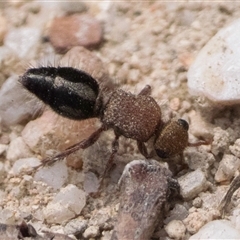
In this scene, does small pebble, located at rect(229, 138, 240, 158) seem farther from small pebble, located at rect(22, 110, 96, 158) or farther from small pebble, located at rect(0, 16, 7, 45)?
small pebble, located at rect(0, 16, 7, 45)

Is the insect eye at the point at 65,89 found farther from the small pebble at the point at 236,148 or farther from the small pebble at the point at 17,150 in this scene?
the small pebble at the point at 236,148

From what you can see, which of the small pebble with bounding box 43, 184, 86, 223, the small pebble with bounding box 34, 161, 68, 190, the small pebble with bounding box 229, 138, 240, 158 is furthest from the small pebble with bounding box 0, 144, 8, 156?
the small pebble with bounding box 229, 138, 240, 158

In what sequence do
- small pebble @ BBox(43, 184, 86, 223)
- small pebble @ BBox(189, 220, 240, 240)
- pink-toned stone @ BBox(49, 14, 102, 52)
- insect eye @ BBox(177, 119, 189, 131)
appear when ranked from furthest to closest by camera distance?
pink-toned stone @ BBox(49, 14, 102, 52)
insect eye @ BBox(177, 119, 189, 131)
small pebble @ BBox(43, 184, 86, 223)
small pebble @ BBox(189, 220, 240, 240)

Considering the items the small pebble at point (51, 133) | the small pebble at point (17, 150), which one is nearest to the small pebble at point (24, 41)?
the small pebble at point (51, 133)

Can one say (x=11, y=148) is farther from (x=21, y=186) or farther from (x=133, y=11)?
(x=133, y=11)

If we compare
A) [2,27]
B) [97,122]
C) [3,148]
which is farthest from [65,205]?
[2,27]

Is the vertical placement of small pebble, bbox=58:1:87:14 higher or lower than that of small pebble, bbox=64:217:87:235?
higher

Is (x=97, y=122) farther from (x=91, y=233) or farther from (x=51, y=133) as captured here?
(x=91, y=233)

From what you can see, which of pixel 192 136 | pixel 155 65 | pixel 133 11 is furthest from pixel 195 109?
pixel 133 11
